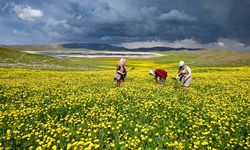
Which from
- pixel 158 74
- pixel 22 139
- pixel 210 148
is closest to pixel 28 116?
pixel 22 139

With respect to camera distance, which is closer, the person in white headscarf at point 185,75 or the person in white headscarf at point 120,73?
the person in white headscarf at point 185,75

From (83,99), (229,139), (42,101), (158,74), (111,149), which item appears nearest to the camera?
(111,149)

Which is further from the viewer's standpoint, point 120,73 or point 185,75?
point 120,73

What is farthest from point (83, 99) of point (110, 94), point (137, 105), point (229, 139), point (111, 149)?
point (229, 139)

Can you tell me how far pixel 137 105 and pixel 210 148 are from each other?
236 inches

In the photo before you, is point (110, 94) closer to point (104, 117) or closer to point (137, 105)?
point (137, 105)

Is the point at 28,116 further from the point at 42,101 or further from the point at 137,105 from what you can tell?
the point at 137,105

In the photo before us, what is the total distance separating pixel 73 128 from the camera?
31.1 ft

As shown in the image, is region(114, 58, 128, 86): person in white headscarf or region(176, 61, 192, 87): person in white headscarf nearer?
region(176, 61, 192, 87): person in white headscarf

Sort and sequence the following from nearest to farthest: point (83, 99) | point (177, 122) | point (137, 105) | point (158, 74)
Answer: point (177, 122) < point (137, 105) < point (83, 99) < point (158, 74)

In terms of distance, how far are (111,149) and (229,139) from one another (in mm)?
3760

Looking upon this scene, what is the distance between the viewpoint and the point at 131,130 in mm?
9188

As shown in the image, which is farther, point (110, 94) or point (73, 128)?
point (110, 94)

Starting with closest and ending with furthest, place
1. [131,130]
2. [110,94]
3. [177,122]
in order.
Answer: [131,130], [177,122], [110,94]
